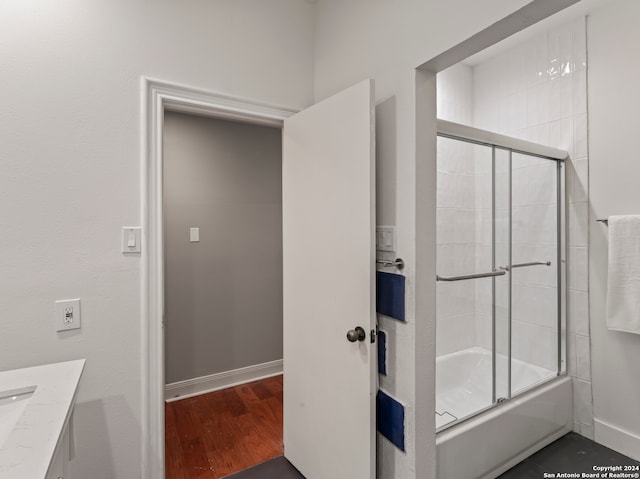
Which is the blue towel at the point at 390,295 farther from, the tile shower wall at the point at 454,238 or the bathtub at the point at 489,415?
the tile shower wall at the point at 454,238

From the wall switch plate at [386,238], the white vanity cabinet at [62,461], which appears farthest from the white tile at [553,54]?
the white vanity cabinet at [62,461]

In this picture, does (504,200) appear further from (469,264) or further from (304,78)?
(304,78)

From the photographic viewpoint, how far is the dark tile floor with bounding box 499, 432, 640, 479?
1778 mm

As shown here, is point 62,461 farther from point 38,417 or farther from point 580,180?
point 580,180

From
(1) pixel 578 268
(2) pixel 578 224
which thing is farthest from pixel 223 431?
(2) pixel 578 224

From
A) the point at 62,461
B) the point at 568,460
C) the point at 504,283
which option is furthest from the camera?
the point at 504,283

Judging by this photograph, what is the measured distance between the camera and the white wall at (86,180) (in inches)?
50.1

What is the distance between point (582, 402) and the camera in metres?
2.09

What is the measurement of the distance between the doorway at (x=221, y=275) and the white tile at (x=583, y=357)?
6.52 ft

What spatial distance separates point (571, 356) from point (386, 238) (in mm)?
1730

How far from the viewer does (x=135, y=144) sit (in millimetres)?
1464

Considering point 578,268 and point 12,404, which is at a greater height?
point 578,268

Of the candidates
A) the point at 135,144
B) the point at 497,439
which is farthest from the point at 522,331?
the point at 135,144

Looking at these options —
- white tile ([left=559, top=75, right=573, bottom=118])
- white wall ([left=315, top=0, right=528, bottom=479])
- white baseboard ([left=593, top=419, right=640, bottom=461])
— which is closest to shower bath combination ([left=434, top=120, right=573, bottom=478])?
white baseboard ([left=593, top=419, right=640, bottom=461])
